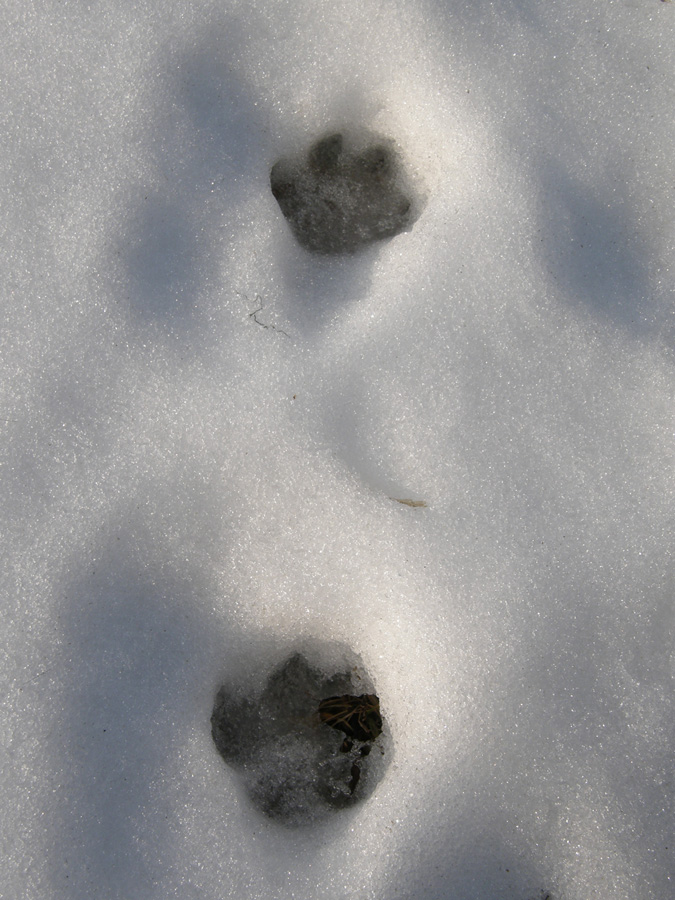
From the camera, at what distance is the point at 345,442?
61.9 inches

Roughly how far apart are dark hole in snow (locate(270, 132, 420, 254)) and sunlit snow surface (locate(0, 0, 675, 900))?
0.04 metres

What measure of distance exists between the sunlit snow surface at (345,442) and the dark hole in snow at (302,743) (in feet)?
0.14

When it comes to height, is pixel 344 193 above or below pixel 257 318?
above

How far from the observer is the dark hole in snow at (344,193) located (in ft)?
5.37

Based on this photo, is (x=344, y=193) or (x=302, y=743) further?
(x=344, y=193)

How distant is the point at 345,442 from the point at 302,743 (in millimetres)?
710

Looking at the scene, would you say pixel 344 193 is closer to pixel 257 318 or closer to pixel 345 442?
pixel 257 318

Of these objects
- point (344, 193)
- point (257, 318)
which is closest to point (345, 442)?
point (257, 318)

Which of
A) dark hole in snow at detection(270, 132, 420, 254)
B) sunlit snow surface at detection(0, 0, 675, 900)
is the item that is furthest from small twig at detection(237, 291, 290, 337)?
dark hole in snow at detection(270, 132, 420, 254)

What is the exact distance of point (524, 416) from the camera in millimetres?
1600

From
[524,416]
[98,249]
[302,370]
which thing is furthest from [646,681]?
[98,249]

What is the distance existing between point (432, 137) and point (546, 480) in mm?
911

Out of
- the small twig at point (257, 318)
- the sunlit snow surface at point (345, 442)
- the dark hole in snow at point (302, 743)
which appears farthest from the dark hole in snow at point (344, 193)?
the dark hole in snow at point (302, 743)

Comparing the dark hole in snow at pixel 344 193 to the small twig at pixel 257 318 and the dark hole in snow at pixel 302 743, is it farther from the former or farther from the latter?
the dark hole in snow at pixel 302 743
